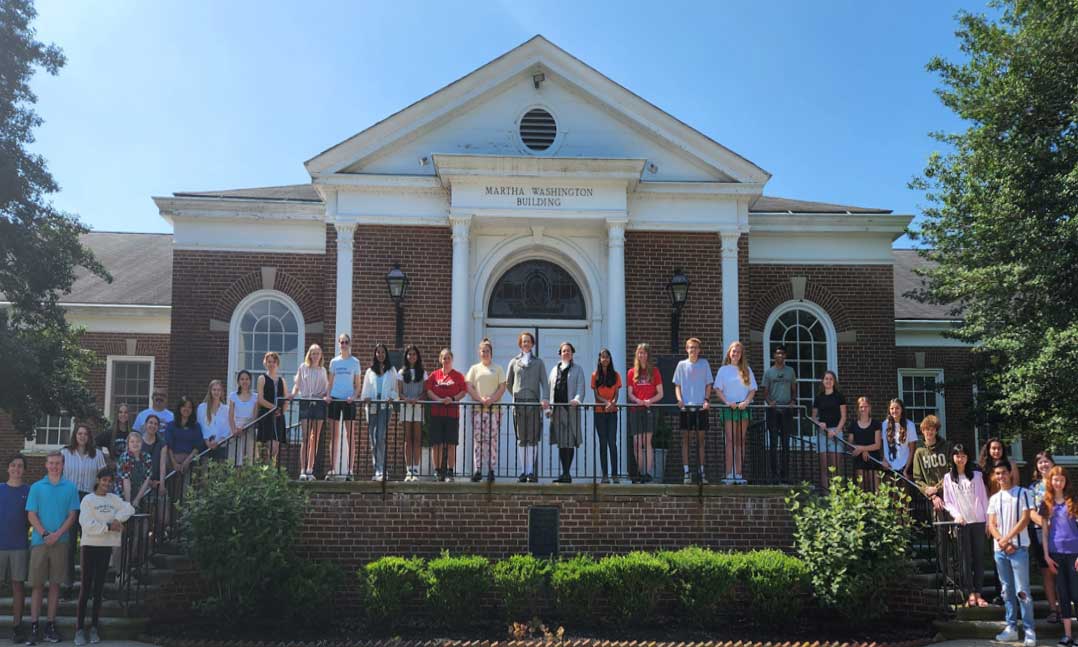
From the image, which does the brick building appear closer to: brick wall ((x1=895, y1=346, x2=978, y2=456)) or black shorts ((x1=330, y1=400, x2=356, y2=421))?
black shorts ((x1=330, y1=400, x2=356, y2=421))

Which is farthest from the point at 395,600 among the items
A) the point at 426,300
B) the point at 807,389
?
the point at 807,389

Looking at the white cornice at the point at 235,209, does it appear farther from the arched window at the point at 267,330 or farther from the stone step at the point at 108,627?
the stone step at the point at 108,627

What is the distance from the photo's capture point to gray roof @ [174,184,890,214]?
1700cm

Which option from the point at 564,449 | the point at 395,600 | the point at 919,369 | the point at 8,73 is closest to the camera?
the point at 395,600

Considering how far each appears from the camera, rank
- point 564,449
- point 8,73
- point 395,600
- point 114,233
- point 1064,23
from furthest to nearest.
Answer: point 114,233
point 8,73
point 1064,23
point 564,449
point 395,600

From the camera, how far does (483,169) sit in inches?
596

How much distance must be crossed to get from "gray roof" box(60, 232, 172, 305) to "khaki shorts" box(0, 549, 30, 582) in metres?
10.3

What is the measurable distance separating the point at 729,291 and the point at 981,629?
21.2 feet

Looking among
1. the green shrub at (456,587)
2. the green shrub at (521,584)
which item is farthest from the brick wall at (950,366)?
the green shrub at (456,587)

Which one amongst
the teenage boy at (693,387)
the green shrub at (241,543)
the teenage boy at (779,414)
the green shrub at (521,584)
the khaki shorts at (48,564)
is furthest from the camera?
the teenage boy at (779,414)

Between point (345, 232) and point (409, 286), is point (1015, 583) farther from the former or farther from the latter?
point (345, 232)

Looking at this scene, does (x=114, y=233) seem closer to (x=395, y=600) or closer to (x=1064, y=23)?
(x=395, y=600)

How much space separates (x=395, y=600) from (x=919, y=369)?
1468 centimetres

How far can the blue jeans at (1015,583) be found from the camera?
10.1 meters
